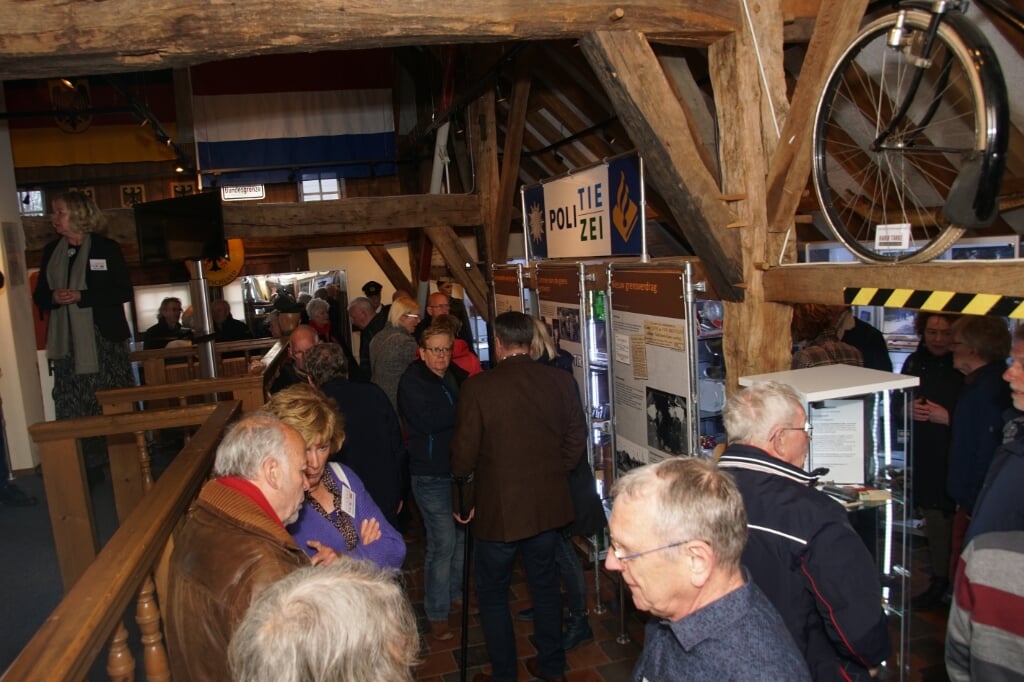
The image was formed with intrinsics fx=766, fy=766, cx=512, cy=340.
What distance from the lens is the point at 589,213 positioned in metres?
4.77

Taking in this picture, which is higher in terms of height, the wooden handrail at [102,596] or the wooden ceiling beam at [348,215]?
the wooden ceiling beam at [348,215]

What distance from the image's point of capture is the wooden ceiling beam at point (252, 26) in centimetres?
290

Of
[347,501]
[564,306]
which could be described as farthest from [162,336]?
[347,501]

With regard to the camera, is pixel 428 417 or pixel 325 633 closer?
pixel 325 633

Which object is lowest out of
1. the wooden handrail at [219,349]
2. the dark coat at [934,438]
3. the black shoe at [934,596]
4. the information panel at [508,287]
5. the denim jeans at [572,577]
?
the black shoe at [934,596]

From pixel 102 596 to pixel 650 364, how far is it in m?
2.89

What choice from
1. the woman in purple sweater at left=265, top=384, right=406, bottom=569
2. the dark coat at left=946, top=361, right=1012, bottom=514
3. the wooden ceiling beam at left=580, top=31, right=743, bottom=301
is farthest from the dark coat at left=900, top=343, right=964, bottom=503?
the woman in purple sweater at left=265, top=384, right=406, bottom=569

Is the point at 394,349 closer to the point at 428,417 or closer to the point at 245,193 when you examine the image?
the point at 428,417

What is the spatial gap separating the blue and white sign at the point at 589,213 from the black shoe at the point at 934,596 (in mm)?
2474

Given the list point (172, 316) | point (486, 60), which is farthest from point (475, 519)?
point (172, 316)

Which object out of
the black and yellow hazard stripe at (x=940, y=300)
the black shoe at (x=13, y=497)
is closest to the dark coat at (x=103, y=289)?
the black shoe at (x=13, y=497)

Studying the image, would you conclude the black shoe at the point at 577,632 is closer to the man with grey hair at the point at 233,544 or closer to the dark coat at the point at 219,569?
the man with grey hair at the point at 233,544

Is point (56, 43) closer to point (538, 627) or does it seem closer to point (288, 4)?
point (288, 4)

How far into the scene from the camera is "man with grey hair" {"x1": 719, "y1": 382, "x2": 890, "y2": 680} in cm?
196
